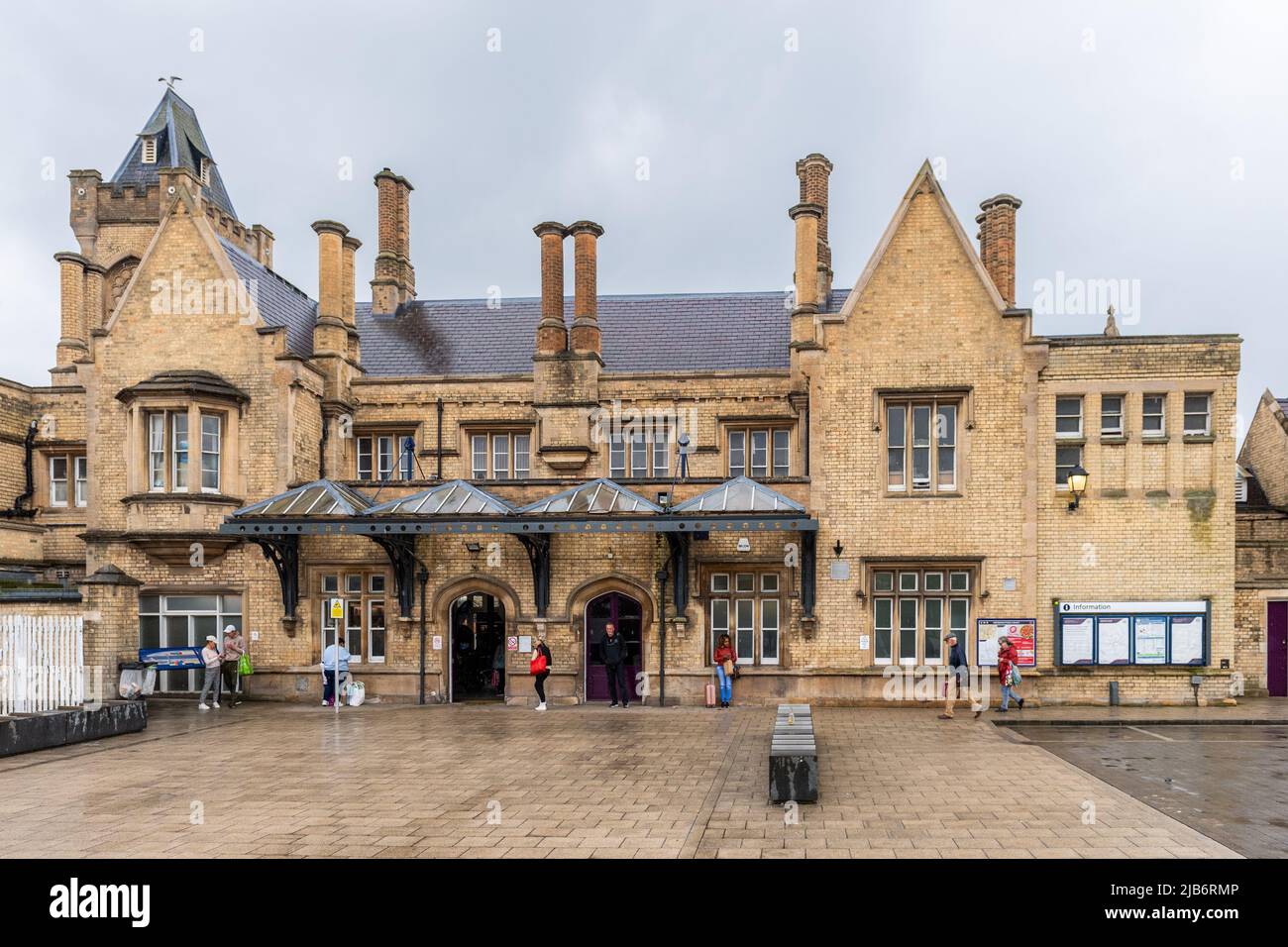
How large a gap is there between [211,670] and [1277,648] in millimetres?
23892

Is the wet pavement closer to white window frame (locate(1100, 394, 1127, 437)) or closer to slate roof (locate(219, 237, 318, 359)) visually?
white window frame (locate(1100, 394, 1127, 437))

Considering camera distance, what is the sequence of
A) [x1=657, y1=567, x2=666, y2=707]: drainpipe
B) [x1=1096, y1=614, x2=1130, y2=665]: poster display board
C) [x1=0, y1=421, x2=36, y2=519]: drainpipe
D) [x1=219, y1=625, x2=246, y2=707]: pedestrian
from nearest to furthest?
1. [x1=1096, y1=614, x2=1130, y2=665]: poster display board
2. [x1=657, y1=567, x2=666, y2=707]: drainpipe
3. [x1=219, y1=625, x2=246, y2=707]: pedestrian
4. [x1=0, y1=421, x2=36, y2=519]: drainpipe

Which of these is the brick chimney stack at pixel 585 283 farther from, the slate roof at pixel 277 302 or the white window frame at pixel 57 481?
the white window frame at pixel 57 481

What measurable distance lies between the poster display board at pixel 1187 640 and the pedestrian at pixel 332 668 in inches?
704

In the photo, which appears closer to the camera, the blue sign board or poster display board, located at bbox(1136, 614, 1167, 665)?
poster display board, located at bbox(1136, 614, 1167, 665)

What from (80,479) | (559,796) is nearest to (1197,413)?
(559,796)

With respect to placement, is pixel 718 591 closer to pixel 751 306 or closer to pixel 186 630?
pixel 751 306

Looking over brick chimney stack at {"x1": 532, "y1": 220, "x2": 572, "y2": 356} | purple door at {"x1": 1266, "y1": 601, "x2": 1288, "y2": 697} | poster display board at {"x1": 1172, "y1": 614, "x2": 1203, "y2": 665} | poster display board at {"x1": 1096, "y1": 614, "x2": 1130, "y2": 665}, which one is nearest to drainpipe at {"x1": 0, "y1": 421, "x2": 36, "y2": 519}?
brick chimney stack at {"x1": 532, "y1": 220, "x2": 572, "y2": 356}

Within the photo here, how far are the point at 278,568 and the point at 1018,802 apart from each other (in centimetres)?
1592

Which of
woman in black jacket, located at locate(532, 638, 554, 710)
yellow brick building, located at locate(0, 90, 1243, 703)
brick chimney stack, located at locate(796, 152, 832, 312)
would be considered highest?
brick chimney stack, located at locate(796, 152, 832, 312)

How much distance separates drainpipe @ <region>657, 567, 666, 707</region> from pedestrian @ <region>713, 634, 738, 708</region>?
1239mm

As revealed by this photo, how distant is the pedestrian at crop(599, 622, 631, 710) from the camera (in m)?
18.9

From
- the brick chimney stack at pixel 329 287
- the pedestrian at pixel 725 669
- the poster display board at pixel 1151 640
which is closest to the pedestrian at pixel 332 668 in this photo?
the brick chimney stack at pixel 329 287

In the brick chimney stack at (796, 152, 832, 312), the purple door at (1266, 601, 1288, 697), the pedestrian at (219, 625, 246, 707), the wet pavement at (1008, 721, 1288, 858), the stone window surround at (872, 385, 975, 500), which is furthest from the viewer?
the brick chimney stack at (796, 152, 832, 312)
